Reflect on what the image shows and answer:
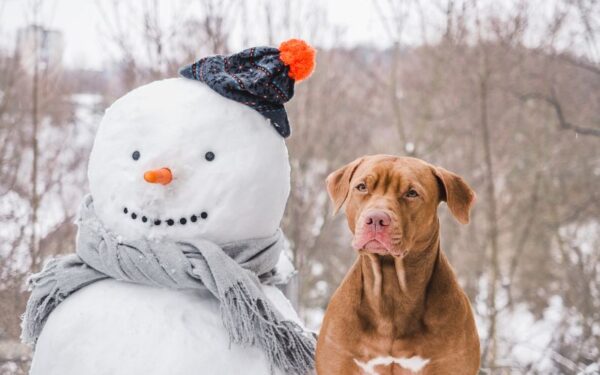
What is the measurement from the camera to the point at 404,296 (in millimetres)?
1597

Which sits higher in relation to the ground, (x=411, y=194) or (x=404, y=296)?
(x=411, y=194)

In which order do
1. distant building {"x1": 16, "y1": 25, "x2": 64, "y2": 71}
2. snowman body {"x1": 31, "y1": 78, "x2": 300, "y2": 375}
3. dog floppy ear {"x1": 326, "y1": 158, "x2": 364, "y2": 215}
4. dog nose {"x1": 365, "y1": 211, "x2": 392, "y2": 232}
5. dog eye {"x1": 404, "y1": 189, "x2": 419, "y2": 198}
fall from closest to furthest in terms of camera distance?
1. dog nose {"x1": 365, "y1": 211, "x2": 392, "y2": 232}
2. dog eye {"x1": 404, "y1": 189, "x2": 419, "y2": 198}
3. dog floppy ear {"x1": 326, "y1": 158, "x2": 364, "y2": 215}
4. snowman body {"x1": 31, "y1": 78, "x2": 300, "y2": 375}
5. distant building {"x1": 16, "y1": 25, "x2": 64, "y2": 71}

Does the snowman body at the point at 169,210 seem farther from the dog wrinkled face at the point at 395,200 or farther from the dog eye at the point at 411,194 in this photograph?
the dog eye at the point at 411,194

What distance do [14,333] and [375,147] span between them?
6.60m

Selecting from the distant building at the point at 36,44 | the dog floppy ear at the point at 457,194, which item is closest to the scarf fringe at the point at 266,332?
the dog floppy ear at the point at 457,194

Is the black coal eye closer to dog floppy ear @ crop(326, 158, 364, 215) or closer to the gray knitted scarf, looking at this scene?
dog floppy ear @ crop(326, 158, 364, 215)

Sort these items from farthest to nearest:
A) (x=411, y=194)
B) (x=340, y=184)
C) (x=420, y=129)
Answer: (x=420, y=129) < (x=340, y=184) < (x=411, y=194)

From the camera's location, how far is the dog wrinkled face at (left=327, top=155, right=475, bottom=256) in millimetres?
1437

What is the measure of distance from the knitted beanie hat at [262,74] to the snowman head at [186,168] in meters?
0.04

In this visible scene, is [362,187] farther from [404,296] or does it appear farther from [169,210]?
[169,210]

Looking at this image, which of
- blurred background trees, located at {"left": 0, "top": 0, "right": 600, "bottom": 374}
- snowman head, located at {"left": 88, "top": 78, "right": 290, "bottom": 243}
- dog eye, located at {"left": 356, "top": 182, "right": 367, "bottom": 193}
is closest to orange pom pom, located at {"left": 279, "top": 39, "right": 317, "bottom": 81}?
snowman head, located at {"left": 88, "top": 78, "right": 290, "bottom": 243}

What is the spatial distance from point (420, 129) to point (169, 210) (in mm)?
5373

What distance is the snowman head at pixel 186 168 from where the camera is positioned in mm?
1924

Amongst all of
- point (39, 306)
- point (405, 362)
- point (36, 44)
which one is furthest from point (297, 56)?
point (36, 44)
